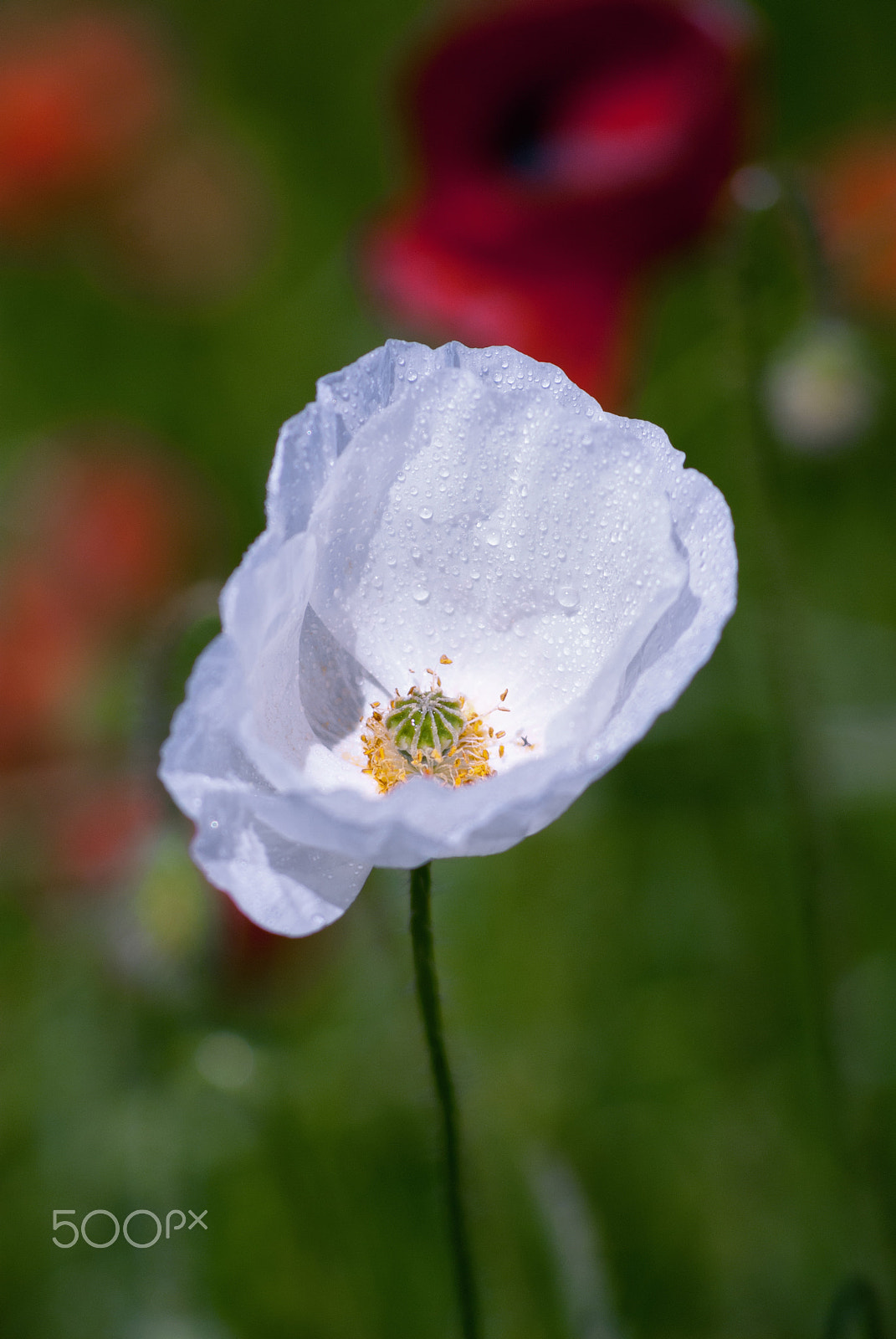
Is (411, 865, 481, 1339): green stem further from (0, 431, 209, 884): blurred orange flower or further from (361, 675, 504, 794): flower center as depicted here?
(0, 431, 209, 884): blurred orange flower

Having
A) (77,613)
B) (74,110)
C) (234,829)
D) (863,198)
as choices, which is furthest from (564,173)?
(74,110)

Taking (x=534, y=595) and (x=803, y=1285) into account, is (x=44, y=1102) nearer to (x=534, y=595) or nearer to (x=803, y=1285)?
(x=803, y=1285)

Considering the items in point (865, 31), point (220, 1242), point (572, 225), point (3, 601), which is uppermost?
point (865, 31)

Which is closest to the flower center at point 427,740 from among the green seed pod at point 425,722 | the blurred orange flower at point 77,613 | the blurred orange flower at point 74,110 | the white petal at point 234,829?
the green seed pod at point 425,722

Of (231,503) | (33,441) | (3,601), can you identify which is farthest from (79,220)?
(3,601)

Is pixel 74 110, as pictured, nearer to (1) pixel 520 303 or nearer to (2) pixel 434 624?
(1) pixel 520 303
